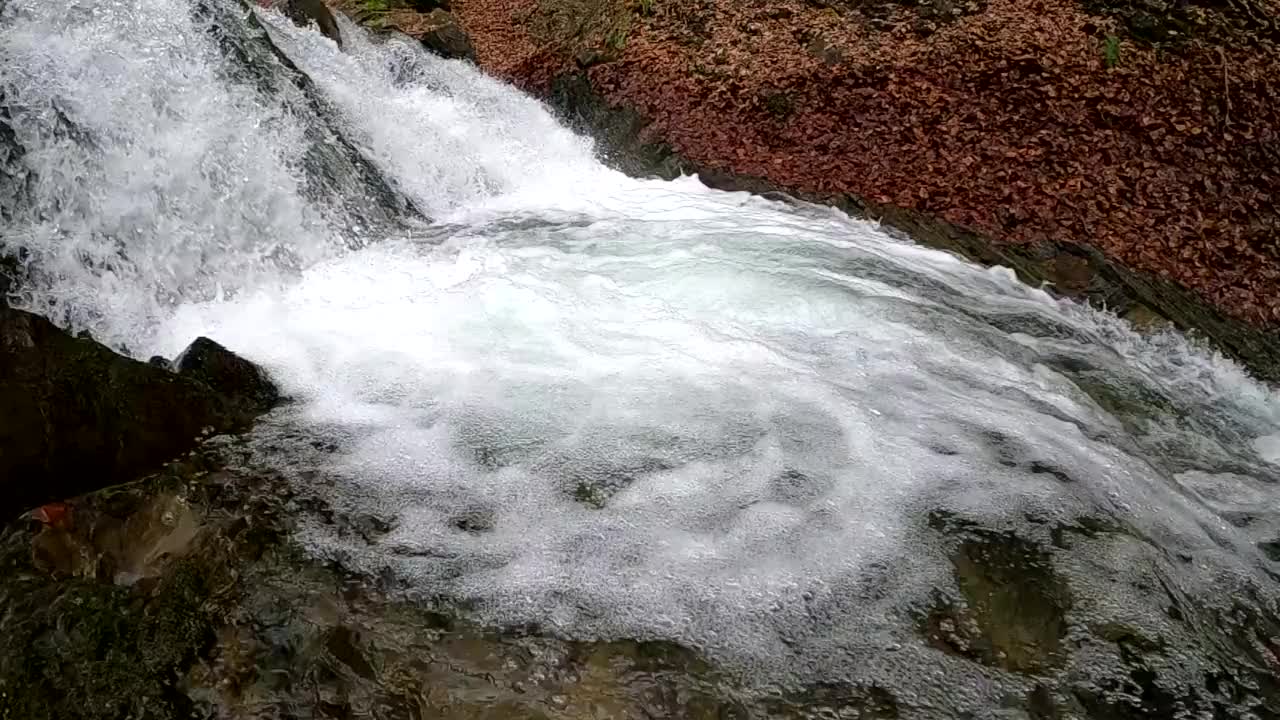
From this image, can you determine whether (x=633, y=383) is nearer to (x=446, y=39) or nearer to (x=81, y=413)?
(x=81, y=413)

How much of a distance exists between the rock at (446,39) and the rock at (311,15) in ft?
3.83

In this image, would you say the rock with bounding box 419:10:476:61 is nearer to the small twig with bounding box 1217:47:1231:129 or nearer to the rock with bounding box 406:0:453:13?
the rock with bounding box 406:0:453:13

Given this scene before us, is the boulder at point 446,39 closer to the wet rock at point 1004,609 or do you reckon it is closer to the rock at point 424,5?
the rock at point 424,5

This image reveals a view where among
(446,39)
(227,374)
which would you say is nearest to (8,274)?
(227,374)

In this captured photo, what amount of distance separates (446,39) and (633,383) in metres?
7.94

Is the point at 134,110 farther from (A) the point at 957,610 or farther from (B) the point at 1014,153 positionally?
(B) the point at 1014,153

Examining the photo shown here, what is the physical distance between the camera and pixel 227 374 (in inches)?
172

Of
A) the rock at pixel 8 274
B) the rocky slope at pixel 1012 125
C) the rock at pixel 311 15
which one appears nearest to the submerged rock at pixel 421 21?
the rock at pixel 311 15

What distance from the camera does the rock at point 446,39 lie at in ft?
36.0

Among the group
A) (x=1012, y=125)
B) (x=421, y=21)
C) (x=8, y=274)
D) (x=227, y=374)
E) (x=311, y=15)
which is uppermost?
(x=311, y=15)

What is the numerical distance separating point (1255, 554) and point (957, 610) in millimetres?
2020

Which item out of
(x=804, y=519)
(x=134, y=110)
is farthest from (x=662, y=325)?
(x=134, y=110)

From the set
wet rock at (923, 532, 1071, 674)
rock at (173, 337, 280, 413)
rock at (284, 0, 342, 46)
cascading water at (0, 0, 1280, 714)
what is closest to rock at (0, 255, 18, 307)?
cascading water at (0, 0, 1280, 714)

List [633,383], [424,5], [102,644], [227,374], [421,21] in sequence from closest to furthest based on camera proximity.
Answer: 1. [102,644]
2. [227,374]
3. [633,383]
4. [421,21]
5. [424,5]
